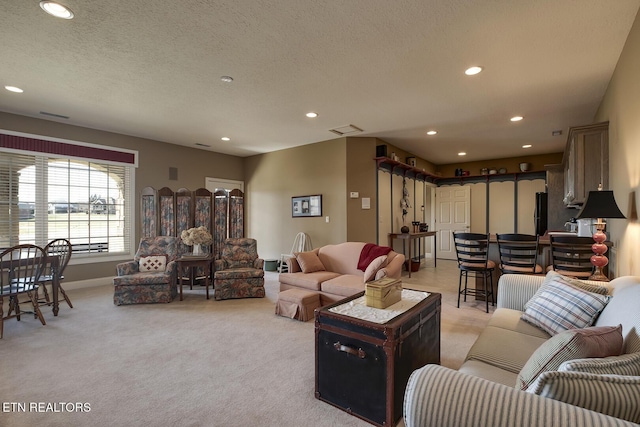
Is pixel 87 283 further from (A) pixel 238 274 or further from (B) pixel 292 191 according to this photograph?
(B) pixel 292 191

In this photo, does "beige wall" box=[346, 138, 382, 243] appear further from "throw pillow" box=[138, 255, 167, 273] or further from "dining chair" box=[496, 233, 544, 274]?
"throw pillow" box=[138, 255, 167, 273]

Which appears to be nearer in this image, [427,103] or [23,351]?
[23,351]

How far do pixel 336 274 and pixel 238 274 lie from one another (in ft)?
4.70

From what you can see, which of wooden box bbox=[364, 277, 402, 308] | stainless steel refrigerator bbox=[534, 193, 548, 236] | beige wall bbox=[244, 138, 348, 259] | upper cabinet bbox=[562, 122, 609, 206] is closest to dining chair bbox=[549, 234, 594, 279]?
upper cabinet bbox=[562, 122, 609, 206]

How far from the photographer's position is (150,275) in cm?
416

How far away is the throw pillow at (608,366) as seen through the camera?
0.95 m

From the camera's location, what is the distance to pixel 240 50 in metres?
2.65

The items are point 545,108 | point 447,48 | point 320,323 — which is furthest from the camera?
point 545,108

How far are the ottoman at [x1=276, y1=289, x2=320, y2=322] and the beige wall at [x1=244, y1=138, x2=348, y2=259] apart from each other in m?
2.18

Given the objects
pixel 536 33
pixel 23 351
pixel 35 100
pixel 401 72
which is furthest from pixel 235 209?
pixel 536 33

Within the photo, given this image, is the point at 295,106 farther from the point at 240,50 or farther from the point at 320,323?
the point at 320,323

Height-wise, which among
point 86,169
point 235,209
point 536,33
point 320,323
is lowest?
point 320,323

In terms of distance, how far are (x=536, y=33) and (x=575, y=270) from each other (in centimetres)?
233

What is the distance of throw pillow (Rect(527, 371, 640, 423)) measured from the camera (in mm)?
833
